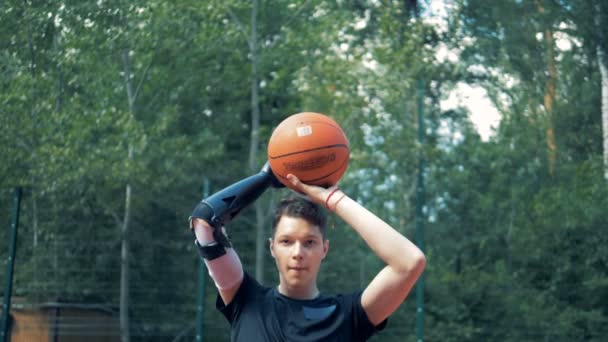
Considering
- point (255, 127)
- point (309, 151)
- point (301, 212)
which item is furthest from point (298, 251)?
point (255, 127)

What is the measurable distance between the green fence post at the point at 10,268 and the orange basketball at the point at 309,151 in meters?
4.95

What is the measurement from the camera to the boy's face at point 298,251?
92.4 inches

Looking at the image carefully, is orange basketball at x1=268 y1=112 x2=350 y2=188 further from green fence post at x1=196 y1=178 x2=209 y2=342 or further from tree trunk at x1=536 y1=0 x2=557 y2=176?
tree trunk at x1=536 y1=0 x2=557 y2=176

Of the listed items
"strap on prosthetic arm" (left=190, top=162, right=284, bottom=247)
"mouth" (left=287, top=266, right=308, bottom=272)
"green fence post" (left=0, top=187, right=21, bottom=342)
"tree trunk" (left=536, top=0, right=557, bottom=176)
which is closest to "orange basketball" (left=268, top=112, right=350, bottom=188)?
"strap on prosthetic arm" (left=190, top=162, right=284, bottom=247)

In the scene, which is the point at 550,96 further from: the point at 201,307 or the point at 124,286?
the point at 124,286

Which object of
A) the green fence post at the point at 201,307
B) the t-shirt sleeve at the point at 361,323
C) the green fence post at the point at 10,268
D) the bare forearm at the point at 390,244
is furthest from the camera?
the green fence post at the point at 10,268

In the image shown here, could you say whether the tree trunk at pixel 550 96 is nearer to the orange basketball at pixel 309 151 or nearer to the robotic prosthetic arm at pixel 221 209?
the orange basketball at pixel 309 151

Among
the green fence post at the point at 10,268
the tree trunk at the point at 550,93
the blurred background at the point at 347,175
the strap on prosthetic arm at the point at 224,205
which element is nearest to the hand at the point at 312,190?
the strap on prosthetic arm at the point at 224,205

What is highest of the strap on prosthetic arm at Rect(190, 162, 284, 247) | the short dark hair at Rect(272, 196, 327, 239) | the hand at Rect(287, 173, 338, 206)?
the strap on prosthetic arm at Rect(190, 162, 284, 247)

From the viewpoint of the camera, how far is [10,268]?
23.5 feet

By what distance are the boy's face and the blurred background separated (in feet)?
14.6

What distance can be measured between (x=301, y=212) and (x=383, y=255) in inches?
12.2

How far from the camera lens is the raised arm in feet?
7.23

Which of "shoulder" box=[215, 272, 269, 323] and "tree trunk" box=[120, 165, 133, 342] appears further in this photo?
"tree trunk" box=[120, 165, 133, 342]
